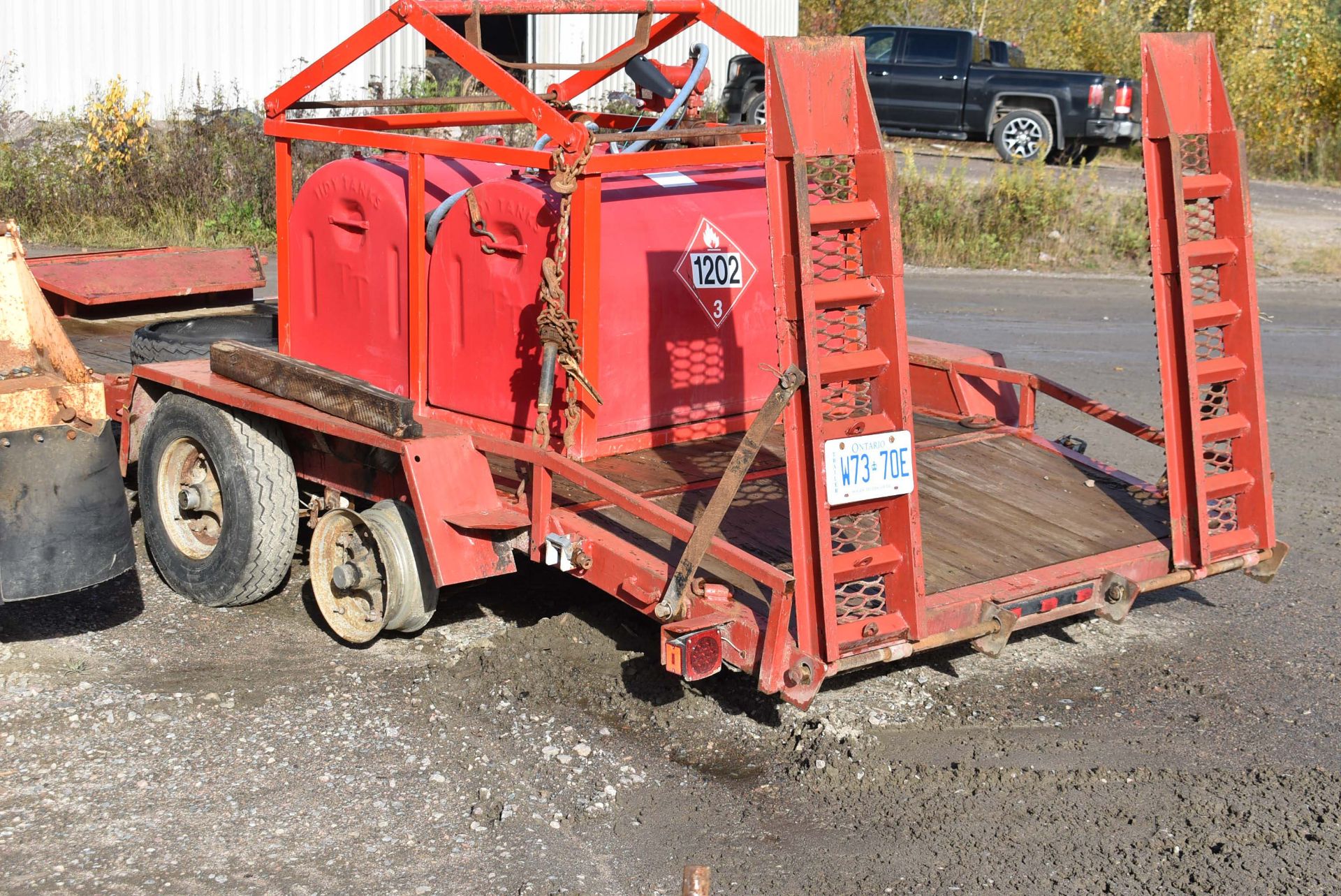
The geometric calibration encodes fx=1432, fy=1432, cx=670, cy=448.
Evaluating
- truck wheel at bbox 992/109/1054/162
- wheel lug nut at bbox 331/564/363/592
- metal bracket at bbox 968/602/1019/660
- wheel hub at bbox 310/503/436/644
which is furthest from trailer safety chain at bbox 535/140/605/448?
truck wheel at bbox 992/109/1054/162

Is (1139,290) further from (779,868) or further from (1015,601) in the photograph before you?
(779,868)

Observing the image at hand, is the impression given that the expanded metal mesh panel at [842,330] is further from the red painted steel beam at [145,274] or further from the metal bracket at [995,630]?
the red painted steel beam at [145,274]

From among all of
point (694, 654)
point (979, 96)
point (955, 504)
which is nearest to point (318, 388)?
point (694, 654)

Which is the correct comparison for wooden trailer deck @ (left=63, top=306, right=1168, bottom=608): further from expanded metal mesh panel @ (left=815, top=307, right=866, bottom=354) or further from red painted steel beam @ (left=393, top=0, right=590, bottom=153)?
red painted steel beam @ (left=393, top=0, right=590, bottom=153)

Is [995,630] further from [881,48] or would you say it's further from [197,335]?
[881,48]

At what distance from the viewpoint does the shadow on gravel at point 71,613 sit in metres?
5.61

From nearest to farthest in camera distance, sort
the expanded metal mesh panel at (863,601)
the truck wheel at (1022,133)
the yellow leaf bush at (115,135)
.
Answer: the expanded metal mesh panel at (863,601) < the yellow leaf bush at (115,135) < the truck wheel at (1022,133)

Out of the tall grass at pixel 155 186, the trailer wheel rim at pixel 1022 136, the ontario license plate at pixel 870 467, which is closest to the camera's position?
the ontario license plate at pixel 870 467

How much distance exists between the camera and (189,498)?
596 centimetres

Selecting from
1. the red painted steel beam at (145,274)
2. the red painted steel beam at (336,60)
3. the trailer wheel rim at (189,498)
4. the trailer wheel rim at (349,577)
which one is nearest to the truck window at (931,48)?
the red painted steel beam at (145,274)

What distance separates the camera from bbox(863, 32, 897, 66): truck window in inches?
870

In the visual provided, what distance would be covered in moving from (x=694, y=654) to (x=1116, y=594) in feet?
5.20

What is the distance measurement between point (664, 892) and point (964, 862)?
86 centimetres

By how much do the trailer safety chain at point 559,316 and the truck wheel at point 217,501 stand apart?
4.05 ft
